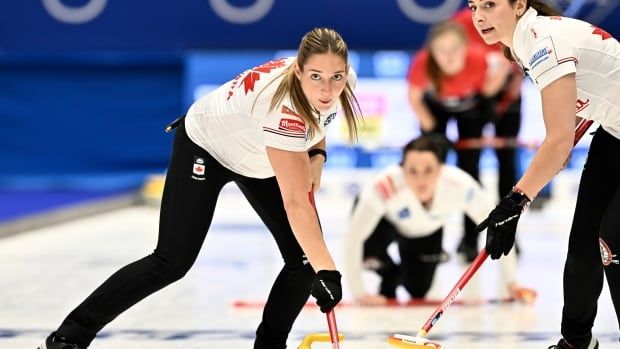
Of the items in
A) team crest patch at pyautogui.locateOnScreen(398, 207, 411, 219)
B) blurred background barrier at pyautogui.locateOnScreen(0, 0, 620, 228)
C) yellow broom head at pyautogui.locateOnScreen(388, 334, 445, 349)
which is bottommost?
yellow broom head at pyautogui.locateOnScreen(388, 334, 445, 349)

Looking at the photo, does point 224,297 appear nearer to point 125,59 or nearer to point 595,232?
point 595,232

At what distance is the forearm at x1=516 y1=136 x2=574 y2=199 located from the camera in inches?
121

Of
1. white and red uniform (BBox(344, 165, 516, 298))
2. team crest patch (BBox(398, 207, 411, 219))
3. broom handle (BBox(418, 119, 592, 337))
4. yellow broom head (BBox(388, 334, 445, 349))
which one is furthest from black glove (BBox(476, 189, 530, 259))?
team crest patch (BBox(398, 207, 411, 219))

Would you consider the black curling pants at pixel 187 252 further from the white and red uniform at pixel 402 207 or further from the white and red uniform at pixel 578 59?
the white and red uniform at pixel 402 207

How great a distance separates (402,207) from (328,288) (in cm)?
203

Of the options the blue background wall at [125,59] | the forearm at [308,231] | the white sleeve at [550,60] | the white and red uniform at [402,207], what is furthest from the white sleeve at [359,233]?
the blue background wall at [125,59]

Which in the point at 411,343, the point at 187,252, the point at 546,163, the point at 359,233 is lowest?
the point at 411,343

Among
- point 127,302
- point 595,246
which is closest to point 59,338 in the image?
point 127,302

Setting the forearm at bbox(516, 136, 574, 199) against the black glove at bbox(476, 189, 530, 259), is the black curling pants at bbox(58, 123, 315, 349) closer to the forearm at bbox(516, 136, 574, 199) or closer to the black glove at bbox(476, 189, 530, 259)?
the black glove at bbox(476, 189, 530, 259)

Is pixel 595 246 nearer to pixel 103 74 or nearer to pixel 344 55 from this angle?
pixel 344 55

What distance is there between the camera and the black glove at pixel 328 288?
10.4 feet

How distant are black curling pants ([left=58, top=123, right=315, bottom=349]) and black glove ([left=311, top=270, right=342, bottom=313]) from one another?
0.35 metres

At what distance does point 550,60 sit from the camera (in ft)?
10.2

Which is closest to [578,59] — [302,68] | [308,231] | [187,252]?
[302,68]
